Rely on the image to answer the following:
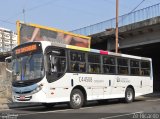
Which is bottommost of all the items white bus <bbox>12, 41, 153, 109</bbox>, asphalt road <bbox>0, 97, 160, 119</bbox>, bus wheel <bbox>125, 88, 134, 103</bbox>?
asphalt road <bbox>0, 97, 160, 119</bbox>

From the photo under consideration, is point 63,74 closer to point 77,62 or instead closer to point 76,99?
point 77,62

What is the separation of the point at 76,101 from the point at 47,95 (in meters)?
2.11

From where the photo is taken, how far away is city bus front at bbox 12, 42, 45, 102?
16.5m

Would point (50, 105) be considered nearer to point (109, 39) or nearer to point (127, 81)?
point (127, 81)

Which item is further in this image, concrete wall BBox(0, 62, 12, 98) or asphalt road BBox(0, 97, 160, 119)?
concrete wall BBox(0, 62, 12, 98)

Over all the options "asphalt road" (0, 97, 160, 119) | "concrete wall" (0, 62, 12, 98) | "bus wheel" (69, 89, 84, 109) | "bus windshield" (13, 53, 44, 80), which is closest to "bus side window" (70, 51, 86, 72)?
"bus wheel" (69, 89, 84, 109)

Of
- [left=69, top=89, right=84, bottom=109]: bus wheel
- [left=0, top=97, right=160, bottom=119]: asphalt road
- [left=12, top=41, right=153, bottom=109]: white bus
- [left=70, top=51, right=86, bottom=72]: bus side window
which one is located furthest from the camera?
[left=70, top=51, right=86, bottom=72]: bus side window

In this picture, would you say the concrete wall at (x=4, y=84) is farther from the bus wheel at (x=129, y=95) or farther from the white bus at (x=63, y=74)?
the white bus at (x=63, y=74)

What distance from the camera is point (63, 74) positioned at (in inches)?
685

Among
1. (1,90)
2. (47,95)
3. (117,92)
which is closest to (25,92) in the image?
(47,95)

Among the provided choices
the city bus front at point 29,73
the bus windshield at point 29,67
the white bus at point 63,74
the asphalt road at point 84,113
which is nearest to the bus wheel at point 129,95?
the white bus at point 63,74

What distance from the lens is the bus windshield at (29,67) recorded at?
54.4 feet

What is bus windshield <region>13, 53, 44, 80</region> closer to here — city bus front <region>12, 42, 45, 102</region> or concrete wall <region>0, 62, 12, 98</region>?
city bus front <region>12, 42, 45, 102</region>

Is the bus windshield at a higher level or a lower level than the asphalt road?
higher
